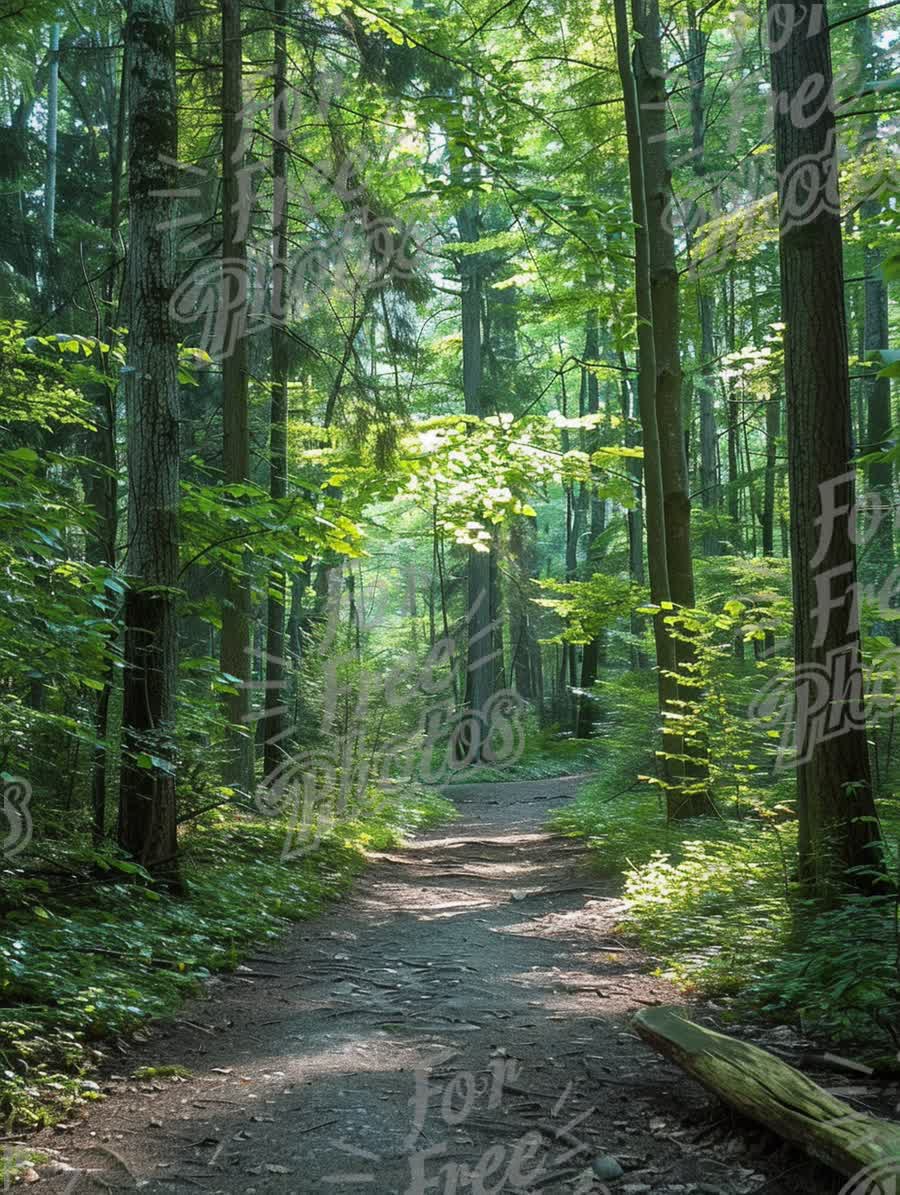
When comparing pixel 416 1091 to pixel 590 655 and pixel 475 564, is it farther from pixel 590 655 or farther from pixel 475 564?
pixel 590 655

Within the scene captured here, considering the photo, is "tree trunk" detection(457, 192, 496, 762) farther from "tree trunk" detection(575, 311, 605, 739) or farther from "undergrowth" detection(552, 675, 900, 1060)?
"undergrowth" detection(552, 675, 900, 1060)

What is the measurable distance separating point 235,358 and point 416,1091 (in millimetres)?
8028

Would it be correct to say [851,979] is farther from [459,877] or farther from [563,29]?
[563,29]

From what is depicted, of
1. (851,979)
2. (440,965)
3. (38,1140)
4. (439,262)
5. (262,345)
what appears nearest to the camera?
(38,1140)

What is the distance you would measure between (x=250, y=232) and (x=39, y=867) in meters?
7.63

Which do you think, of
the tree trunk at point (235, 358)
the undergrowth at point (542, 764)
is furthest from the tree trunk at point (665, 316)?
the undergrowth at point (542, 764)

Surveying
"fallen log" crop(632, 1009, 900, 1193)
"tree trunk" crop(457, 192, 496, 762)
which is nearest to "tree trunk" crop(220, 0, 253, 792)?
"fallen log" crop(632, 1009, 900, 1193)

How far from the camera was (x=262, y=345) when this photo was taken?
14148 mm

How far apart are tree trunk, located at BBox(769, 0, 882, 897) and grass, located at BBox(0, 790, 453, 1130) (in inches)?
146

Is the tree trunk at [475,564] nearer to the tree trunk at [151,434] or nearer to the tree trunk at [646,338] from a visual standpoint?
the tree trunk at [646,338]

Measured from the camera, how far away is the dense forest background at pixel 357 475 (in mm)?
5305

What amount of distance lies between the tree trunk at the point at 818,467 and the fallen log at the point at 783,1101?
2070 millimetres

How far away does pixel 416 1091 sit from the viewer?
385 centimetres

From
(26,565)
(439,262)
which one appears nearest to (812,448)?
(26,565)
